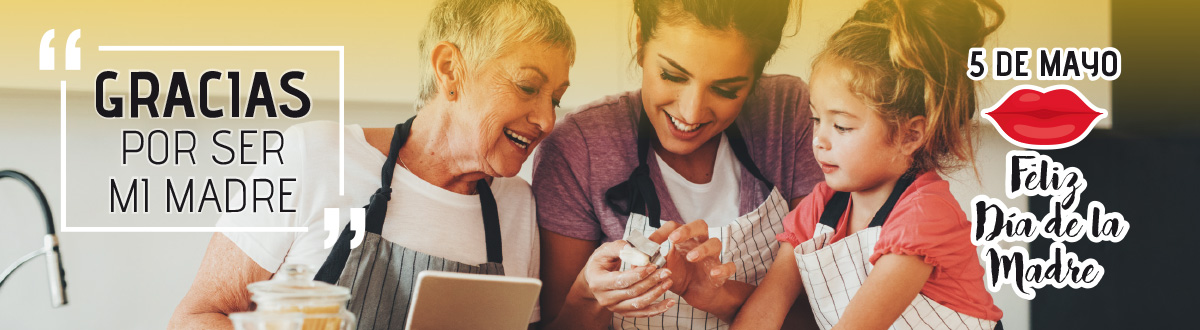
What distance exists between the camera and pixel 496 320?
71.6 inches

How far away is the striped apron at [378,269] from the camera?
86.0 inches

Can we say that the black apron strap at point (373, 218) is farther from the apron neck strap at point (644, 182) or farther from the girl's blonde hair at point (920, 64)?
the girl's blonde hair at point (920, 64)

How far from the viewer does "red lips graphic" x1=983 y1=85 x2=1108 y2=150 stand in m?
2.41

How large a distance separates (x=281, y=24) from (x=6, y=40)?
0.65m

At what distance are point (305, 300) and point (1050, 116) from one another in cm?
181

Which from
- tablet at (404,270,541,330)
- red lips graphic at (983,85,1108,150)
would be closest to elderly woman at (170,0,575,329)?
tablet at (404,270,541,330)

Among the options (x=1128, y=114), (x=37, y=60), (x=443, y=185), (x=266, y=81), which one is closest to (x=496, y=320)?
(x=443, y=185)

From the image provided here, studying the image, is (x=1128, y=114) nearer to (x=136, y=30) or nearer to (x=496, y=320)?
(x=496, y=320)

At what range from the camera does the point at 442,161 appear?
2307 millimetres

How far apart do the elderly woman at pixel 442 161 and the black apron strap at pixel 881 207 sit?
2.22 ft

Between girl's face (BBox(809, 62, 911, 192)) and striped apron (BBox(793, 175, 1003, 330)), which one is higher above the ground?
girl's face (BBox(809, 62, 911, 192))

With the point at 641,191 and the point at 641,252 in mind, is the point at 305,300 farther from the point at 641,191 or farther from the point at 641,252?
the point at 641,191

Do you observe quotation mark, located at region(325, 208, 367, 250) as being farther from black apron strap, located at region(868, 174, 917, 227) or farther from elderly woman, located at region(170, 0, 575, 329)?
black apron strap, located at region(868, 174, 917, 227)

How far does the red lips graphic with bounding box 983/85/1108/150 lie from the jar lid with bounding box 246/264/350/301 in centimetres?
165
